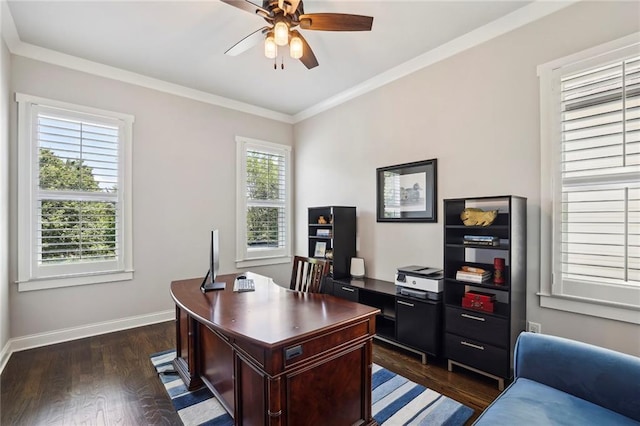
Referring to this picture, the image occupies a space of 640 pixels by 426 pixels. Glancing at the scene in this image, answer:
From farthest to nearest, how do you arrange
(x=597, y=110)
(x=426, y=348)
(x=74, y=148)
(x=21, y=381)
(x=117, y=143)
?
(x=117, y=143), (x=74, y=148), (x=426, y=348), (x=21, y=381), (x=597, y=110)

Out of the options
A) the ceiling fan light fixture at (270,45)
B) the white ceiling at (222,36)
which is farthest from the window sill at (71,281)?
the ceiling fan light fixture at (270,45)

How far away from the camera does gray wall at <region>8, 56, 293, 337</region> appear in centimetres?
314

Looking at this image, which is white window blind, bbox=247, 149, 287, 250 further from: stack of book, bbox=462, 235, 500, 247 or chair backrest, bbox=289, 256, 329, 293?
stack of book, bbox=462, 235, 500, 247

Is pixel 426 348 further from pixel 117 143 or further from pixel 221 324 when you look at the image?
pixel 117 143

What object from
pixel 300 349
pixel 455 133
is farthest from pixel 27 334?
pixel 455 133

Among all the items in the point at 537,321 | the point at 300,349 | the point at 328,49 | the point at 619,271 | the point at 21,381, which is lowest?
the point at 21,381

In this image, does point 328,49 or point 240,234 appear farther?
point 240,234

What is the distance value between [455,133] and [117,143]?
3.74 m

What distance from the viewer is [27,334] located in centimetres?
305

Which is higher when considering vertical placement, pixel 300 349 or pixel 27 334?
pixel 300 349

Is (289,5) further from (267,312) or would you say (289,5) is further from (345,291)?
(345,291)

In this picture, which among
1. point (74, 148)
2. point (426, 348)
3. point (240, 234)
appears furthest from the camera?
point (240, 234)

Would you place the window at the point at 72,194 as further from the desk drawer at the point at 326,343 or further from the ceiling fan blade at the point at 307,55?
the desk drawer at the point at 326,343

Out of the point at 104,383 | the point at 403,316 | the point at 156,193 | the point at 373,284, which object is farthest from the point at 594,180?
the point at 156,193
